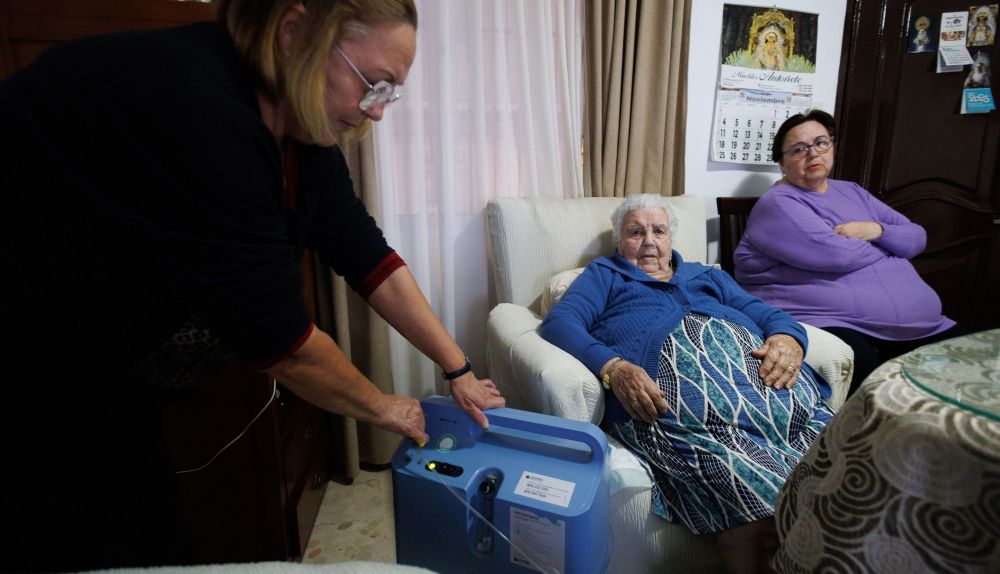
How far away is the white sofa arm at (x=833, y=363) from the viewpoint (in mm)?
1319

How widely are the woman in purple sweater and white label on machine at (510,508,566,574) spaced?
1266 mm

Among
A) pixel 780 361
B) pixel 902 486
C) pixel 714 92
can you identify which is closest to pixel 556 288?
pixel 780 361

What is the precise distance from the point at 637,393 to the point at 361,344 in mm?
1022

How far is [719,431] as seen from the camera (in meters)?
1.07

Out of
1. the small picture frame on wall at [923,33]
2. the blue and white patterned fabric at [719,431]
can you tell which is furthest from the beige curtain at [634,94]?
the small picture frame on wall at [923,33]

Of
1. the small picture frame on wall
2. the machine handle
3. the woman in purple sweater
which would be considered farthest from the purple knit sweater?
the machine handle

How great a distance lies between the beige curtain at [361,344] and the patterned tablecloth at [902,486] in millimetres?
1371

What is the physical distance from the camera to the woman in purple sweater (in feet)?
5.40

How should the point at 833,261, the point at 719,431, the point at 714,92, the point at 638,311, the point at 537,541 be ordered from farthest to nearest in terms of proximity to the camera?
1. the point at 714,92
2. the point at 833,261
3. the point at 638,311
4. the point at 719,431
5. the point at 537,541

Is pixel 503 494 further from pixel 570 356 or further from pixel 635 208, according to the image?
pixel 635 208

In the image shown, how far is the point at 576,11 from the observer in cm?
183

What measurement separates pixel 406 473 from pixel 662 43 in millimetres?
1746

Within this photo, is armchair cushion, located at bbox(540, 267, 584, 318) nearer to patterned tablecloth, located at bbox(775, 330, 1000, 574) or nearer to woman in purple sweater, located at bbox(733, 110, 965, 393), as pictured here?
woman in purple sweater, located at bbox(733, 110, 965, 393)

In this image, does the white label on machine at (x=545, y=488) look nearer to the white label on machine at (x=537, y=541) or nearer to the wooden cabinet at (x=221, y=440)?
the white label on machine at (x=537, y=541)
